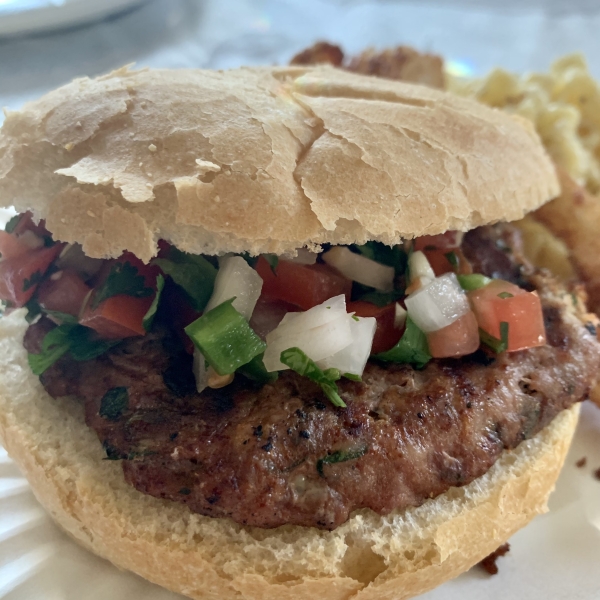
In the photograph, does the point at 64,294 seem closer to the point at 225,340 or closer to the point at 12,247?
the point at 12,247

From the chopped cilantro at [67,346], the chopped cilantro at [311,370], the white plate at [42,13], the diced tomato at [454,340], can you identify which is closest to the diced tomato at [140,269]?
the chopped cilantro at [67,346]

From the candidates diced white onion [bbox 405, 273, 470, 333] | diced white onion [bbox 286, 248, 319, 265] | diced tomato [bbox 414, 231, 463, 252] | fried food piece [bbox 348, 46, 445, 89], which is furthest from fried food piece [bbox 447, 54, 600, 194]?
diced white onion [bbox 286, 248, 319, 265]

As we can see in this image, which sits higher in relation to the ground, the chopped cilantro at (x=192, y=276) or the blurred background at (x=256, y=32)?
the chopped cilantro at (x=192, y=276)

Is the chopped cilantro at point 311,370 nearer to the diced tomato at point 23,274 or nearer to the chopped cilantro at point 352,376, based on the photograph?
the chopped cilantro at point 352,376

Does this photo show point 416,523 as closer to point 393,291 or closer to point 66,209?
point 393,291

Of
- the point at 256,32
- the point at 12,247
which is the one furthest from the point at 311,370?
the point at 256,32

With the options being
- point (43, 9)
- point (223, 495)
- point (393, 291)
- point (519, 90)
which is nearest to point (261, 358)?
point (223, 495)
